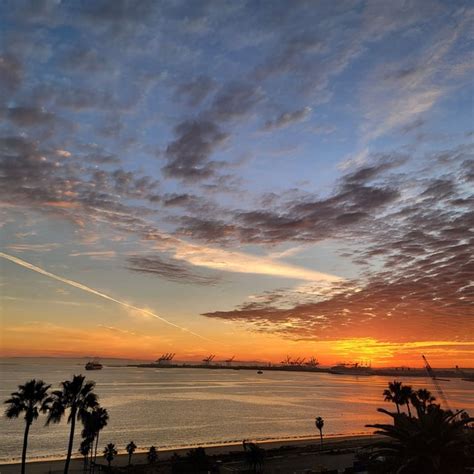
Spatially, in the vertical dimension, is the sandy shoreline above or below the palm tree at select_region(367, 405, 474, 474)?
above

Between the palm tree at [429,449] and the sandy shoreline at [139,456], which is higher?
the sandy shoreline at [139,456]

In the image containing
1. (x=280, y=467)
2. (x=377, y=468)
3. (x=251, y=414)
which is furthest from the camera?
(x=251, y=414)

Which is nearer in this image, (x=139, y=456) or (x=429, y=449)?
(x=429, y=449)

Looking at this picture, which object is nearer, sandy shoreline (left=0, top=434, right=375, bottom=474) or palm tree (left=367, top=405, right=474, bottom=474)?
palm tree (left=367, top=405, right=474, bottom=474)

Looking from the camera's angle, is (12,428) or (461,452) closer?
Result: (461,452)

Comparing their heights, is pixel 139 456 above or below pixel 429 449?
above

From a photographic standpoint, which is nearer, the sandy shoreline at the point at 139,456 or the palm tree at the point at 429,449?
the palm tree at the point at 429,449

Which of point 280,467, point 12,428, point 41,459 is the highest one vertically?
point 12,428

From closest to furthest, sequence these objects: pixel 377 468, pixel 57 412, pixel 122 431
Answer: pixel 377 468 < pixel 57 412 < pixel 122 431

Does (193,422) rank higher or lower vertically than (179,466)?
higher

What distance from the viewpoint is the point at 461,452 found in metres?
18.8

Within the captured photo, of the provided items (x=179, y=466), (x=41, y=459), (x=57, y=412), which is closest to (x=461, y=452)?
(x=57, y=412)

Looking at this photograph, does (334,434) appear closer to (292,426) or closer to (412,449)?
(292,426)

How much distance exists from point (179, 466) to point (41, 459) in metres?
48.8
